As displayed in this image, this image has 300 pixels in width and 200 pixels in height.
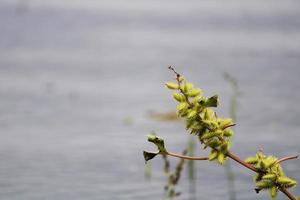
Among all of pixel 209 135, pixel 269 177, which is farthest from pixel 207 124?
pixel 269 177

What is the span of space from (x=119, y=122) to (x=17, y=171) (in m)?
1.78

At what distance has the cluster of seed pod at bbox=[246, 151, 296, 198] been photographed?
3.91 feet

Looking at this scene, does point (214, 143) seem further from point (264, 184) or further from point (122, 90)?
point (122, 90)

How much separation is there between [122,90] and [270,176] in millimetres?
5957

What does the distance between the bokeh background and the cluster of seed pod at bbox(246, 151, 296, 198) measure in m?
2.13

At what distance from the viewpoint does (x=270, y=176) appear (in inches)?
46.9

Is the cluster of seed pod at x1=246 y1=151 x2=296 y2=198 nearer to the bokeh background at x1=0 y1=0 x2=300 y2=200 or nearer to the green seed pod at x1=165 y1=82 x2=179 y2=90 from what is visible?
the green seed pod at x1=165 y1=82 x2=179 y2=90

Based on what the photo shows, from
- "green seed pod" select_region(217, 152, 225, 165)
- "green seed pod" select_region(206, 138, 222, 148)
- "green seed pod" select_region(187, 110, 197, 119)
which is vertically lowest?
"green seed pod" select_region(217, 152, 225, 165)

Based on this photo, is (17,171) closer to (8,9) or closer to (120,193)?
(120,193)

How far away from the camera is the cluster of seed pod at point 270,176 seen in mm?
1190

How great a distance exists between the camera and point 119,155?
4.51 meters

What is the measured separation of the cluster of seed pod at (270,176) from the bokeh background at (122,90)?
7.00 ft

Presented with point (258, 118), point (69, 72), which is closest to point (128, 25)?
point (69, 72)

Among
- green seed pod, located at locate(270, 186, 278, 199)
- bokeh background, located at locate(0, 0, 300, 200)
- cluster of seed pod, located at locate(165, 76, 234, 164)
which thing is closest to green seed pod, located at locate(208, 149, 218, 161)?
cluster of seed pod, located at locate(165, 76, 234, 164)
